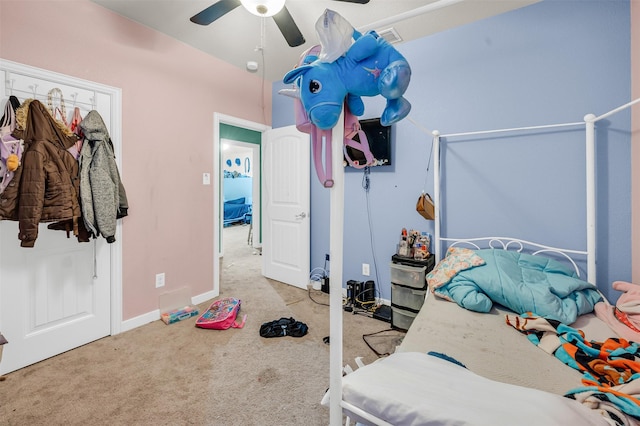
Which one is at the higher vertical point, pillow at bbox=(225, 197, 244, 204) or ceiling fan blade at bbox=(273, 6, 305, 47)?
ceiling fan blade at bbox=(273, 6, 305, 47)

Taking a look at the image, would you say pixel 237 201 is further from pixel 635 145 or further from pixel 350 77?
pixel 350 77

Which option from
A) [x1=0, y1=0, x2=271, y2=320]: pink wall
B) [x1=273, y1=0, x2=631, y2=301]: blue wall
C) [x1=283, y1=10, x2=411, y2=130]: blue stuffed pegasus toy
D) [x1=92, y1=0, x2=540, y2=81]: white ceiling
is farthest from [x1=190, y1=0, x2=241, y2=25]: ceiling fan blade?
[x1=273, y1=0, x2=631, y2=301]: blue wall

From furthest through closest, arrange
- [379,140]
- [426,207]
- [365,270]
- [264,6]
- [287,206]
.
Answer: [287,206]
[365,270]
[379,140]
[426,207]
[264,6]

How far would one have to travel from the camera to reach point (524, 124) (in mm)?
2283

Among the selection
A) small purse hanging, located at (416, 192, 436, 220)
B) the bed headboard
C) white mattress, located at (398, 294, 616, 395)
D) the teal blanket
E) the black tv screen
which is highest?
the black tv screen

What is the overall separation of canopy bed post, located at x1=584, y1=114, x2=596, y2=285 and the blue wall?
15cm

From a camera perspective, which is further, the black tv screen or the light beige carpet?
the black tv screen

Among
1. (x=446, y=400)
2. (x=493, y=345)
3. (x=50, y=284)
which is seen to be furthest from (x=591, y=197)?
(x=50, y=284)

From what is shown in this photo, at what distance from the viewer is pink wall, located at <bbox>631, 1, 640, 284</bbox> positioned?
1.86 meters

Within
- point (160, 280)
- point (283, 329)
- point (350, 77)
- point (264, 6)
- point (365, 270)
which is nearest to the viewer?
point (350, 77)

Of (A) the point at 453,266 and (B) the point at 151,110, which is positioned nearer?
(A) the point at 453,266

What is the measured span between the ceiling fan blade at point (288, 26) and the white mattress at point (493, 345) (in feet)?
6.60

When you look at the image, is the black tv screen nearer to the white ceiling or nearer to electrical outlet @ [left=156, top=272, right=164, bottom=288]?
the white ceiling

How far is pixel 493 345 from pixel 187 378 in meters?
1.77
